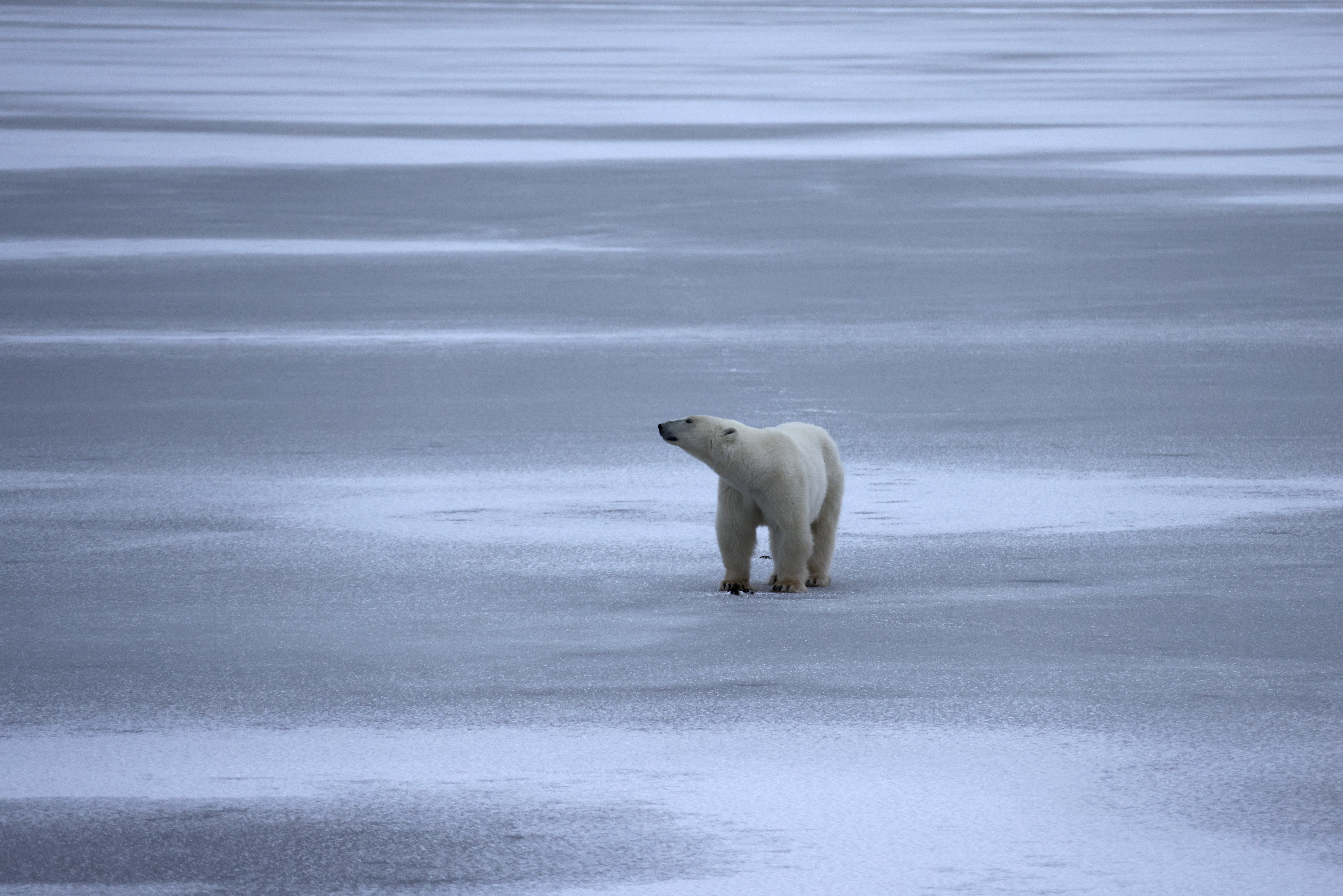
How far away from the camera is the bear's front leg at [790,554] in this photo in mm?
6547

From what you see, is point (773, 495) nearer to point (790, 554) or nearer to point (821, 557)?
point (790, 554)

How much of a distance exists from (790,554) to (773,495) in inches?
8.4

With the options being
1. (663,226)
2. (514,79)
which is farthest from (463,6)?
(663,226)

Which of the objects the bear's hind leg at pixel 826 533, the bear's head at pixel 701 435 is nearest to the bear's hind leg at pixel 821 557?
the bear's hind leg at pixel 826 533

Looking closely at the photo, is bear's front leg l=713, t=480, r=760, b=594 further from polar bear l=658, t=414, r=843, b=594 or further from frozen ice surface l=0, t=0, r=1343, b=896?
frozen ice surface l=0, t=0, r=1343, b=896

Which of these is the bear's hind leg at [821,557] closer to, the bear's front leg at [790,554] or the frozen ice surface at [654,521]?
the bear's front leg at [790,554]

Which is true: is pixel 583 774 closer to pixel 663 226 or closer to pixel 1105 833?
pixel 1105 833

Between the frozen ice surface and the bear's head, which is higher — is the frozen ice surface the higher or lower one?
the lower one

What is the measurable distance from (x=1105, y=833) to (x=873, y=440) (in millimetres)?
4584

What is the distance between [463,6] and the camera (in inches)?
2087

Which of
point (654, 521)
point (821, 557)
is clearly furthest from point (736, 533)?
point (654, 521)

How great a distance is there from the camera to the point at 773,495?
21.3 feet

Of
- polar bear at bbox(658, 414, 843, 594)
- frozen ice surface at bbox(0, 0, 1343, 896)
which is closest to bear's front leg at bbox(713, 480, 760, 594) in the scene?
polar bear at bbox(658, 414, 843, 594)

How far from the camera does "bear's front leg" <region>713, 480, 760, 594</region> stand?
6.62 meters
